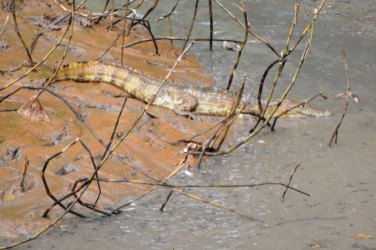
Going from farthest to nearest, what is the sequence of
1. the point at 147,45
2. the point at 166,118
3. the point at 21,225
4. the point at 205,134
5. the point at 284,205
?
the point at 147,45 → the point at 166,118 → the point at 205,134 → the point at 284,205 → the point at 21,225

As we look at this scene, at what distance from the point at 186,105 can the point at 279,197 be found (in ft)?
7.23

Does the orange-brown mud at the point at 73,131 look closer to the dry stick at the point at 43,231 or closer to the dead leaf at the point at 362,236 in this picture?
the dry stick at the point at 43,231

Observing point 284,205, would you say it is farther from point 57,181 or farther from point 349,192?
point 57,181

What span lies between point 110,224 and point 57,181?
2.18ft

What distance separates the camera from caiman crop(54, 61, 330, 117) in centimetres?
742

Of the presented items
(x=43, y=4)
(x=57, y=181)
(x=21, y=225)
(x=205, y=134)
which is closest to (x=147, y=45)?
(x=43, y=4)

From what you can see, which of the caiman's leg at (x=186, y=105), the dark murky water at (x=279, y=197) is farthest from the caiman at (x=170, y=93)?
the dark murky water at (x=279, y=197)

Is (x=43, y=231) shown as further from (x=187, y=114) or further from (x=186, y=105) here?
(x=186, y=105)

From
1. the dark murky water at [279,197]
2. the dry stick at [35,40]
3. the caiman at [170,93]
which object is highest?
the dry stick at [35,40]

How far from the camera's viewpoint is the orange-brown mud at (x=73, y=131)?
528 centimetres

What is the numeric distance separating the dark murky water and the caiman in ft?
1.69

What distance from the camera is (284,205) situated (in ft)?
17.8

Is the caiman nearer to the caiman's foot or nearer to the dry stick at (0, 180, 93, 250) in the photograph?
the caiman's foot

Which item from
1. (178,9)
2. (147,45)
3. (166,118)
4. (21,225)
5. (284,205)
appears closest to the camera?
(21,225)
